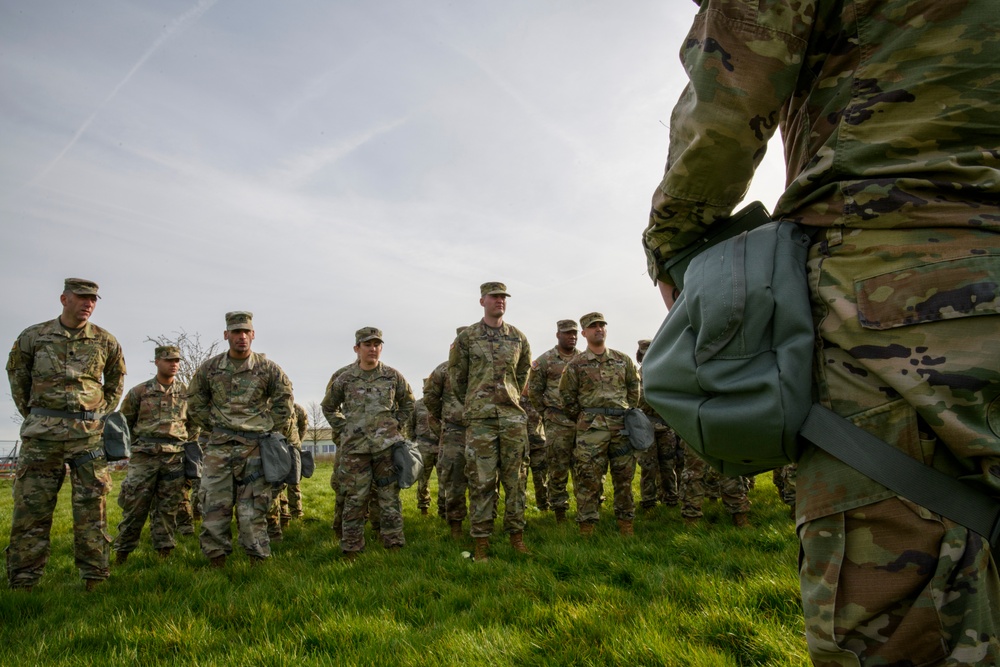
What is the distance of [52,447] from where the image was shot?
5.71m

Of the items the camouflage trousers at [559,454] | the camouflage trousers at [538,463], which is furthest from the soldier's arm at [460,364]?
the camouflage trousers at [538,463]

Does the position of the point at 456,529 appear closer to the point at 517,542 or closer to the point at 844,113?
the point at 517,542

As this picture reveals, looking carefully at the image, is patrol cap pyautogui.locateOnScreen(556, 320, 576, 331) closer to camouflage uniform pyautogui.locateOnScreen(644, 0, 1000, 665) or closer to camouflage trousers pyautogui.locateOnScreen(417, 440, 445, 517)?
camouflage trousers pyautogui.locateOnScreen(417, 440, 445, 517)

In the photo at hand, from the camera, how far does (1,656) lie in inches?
151

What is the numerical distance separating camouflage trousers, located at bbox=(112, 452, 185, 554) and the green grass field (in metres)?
0.59

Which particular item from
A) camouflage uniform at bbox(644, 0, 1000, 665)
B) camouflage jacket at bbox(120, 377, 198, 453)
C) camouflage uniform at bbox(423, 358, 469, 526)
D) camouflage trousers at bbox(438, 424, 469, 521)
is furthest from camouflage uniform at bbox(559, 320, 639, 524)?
camouflage uniform at bbox(644, 0, 1000, 665)

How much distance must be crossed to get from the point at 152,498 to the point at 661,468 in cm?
758

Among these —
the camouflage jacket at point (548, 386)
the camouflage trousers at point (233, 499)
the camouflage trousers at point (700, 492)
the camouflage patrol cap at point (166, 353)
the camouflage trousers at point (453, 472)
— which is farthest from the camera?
the camouflage jacket at point (548, 386)

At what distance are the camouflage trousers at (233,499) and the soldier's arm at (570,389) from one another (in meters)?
→ 4.05

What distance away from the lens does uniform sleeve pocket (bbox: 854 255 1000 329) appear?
3.51 ft

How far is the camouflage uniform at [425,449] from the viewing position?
32.6 feet

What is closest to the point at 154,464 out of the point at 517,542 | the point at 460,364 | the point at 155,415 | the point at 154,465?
the point at 154,465

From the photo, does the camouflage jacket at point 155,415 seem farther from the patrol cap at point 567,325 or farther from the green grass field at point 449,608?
the patrol cap at point 567,325

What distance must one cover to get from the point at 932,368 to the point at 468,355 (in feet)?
19.8
